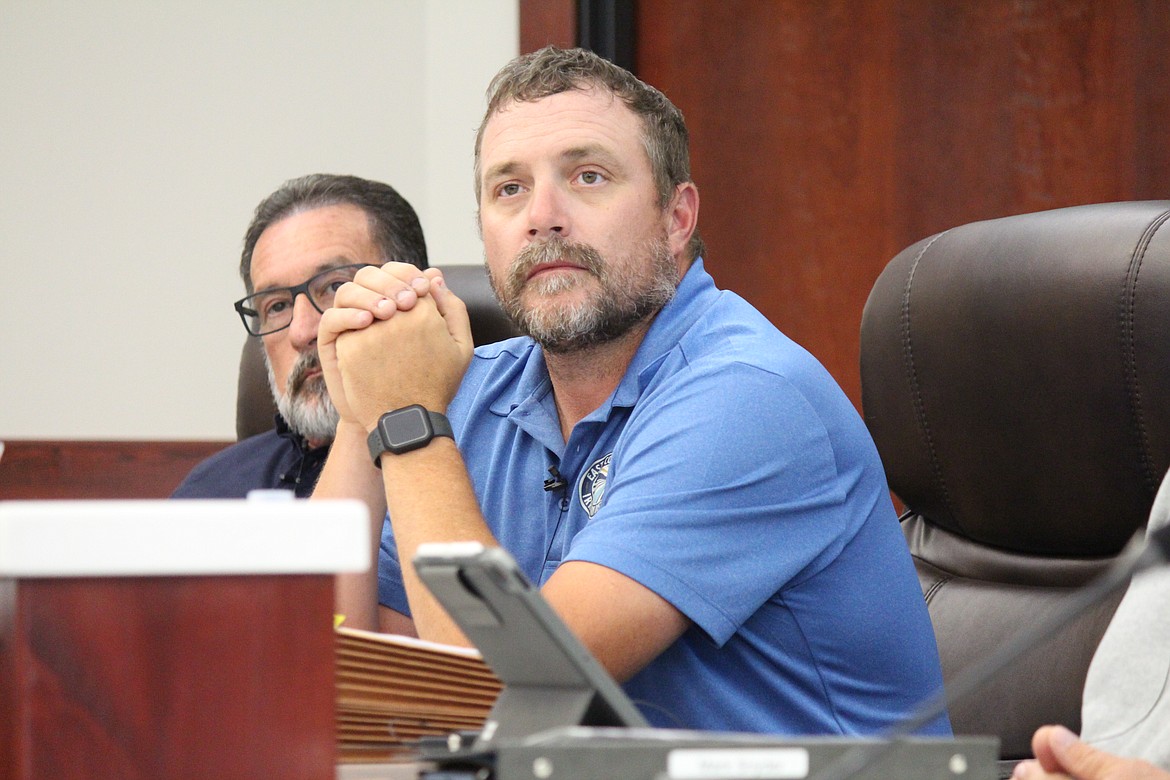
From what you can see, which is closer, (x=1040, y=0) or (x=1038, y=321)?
(x=1038, y=321)

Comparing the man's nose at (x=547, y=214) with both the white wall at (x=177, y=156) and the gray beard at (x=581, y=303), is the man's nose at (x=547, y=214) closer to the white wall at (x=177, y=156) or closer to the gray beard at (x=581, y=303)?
the gray beard at (x=581, y=303)

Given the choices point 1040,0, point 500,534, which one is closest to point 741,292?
point 1040,0

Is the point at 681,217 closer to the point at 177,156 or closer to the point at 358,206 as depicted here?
the point at 358,206

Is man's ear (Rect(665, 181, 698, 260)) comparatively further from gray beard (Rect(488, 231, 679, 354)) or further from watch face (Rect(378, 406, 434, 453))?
watch face (Rect(378, 406, 434, 453))

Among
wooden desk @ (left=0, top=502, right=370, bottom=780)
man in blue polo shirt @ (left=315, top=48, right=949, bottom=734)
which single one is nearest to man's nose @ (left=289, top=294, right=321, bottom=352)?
man in blue polo shirt @ (left=315, top=48, right=949, bottom=734)

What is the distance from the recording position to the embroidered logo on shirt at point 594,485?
1.34 metres

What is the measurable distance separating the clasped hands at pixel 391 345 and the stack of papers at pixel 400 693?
2.01 ft

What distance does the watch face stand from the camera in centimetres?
132

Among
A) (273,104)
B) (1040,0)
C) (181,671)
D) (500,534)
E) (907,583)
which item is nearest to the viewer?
(181,671)

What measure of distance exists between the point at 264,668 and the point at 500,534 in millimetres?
891

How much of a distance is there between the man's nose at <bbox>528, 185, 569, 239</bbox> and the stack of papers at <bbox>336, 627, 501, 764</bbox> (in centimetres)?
74

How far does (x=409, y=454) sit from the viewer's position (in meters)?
1.32

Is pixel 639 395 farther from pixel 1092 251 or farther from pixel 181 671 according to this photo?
pixel 181 671

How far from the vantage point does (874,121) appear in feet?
8.64
